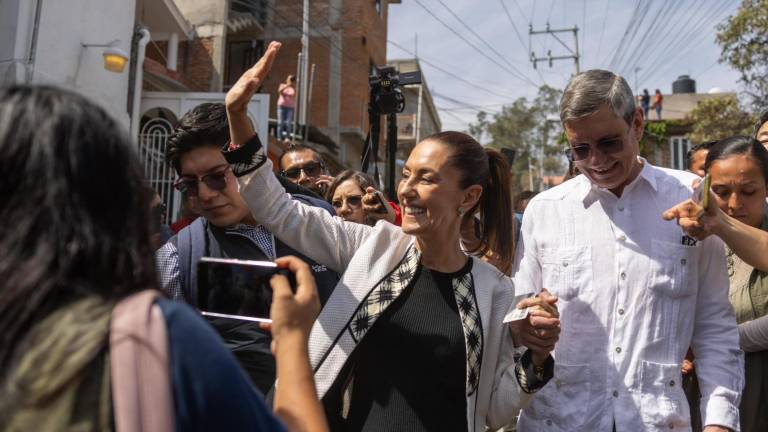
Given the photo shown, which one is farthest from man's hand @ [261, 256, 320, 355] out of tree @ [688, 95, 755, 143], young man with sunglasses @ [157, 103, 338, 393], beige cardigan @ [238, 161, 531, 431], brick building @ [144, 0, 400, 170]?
brick building @ [144, 0, 400, 170]

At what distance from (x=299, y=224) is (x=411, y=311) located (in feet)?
1.64

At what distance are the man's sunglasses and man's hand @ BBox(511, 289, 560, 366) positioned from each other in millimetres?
574

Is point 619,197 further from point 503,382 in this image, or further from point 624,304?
point 503,382

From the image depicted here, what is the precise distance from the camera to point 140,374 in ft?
3.11

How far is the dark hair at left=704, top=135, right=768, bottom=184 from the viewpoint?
9.68 feet

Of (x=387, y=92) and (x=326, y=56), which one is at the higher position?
(x=326, y=56)

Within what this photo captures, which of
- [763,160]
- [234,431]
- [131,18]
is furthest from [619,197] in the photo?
[131,18]

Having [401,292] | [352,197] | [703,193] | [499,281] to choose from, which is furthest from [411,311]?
[352,197]

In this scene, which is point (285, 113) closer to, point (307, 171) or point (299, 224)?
point (307, 171)

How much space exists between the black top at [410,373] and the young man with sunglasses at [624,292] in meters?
0.42

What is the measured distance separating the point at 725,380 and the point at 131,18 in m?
11.0

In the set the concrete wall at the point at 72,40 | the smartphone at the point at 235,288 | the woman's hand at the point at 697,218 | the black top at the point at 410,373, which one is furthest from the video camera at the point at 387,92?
the concrete wall at the point at 72,40

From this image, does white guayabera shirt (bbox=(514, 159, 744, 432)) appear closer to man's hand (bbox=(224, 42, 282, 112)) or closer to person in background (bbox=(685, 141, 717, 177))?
man's hand (bbox=(224, 42, 282, 112))

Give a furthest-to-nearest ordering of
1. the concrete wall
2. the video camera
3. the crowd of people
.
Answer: the concrete wall < the video camera < the crowd of people
